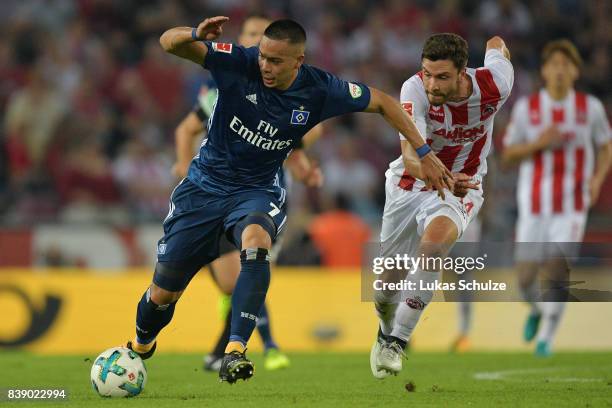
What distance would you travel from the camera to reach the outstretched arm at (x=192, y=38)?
641cm

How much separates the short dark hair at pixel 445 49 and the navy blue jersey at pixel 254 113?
25.9 inches

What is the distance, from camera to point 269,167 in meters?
7.31

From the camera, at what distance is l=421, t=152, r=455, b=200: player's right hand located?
686 cm

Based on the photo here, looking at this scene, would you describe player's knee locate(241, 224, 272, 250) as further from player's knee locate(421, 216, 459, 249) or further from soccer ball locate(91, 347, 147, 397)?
player's knee locate(421, 216, 459, 249)

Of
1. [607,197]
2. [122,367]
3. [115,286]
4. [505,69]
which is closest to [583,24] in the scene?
[607,197]

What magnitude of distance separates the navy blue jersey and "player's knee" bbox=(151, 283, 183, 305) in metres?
0.68

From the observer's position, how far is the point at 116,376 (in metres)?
6.83

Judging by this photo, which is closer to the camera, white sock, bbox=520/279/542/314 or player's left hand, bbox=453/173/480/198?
player's left hand, bbox=453/173/480/198

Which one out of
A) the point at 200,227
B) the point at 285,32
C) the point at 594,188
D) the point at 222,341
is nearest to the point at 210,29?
the point at 285,32

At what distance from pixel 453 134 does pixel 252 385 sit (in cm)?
216

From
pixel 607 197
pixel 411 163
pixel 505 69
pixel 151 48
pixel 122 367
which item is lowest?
pixel 122 367

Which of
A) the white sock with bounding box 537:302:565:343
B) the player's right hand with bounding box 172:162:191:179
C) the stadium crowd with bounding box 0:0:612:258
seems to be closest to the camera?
the player's right hand with bounding box 172:162:191:179

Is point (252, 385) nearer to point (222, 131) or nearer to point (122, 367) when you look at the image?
point (122, 367)

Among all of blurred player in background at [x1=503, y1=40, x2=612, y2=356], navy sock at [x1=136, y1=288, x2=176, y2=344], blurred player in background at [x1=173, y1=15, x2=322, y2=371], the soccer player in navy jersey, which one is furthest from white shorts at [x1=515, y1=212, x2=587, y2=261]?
navy sock at [x1=136, y1=288, x2=176, y2=344]
